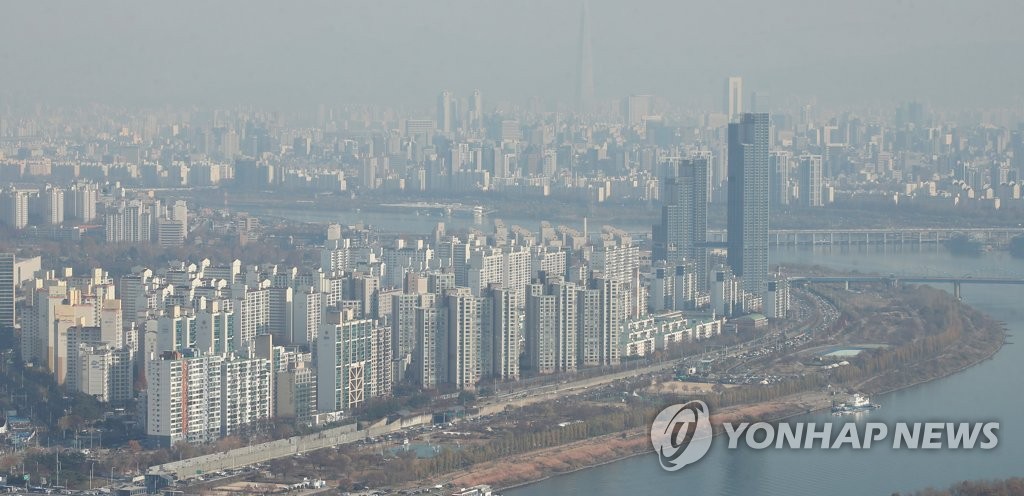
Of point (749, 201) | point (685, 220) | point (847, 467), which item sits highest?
point (749, 201)

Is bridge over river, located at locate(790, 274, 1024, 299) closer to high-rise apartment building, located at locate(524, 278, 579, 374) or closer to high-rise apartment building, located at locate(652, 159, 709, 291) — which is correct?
high-rise apartment building, located at locate(652, 159, 709, 291)

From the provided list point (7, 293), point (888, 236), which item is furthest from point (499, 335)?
point (888, 236)

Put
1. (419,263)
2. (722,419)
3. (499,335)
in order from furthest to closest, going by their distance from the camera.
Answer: (419,263) → (499,335) → (722,419)

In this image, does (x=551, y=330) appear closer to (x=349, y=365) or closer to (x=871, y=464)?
(x=349, y=365)

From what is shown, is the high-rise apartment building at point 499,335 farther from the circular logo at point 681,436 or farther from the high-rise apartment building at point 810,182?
the high-rise apartment building at point 810,182

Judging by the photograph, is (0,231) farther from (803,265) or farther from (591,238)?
(803,265)

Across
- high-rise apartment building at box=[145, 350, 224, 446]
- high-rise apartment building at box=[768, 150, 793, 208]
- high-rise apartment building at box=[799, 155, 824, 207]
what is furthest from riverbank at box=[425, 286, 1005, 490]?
high-rise apartment building at box=[799, 155, 824, 207]

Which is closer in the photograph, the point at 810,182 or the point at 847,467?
the point at 847,467
